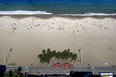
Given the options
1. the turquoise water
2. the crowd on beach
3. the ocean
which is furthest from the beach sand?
the turquoise water

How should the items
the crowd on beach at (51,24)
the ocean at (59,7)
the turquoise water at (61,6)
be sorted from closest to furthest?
the crowd on beach at (51,24)
the ocean at (59,7)
the turquoise water at (61,6)

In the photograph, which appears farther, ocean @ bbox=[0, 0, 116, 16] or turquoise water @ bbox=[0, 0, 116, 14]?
turquoise water @ bbox=[0, 0, 116, 14]

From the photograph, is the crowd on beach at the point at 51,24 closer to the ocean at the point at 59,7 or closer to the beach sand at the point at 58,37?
the beach sand at the point at 58,37

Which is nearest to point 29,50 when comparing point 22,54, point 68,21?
point 22,54

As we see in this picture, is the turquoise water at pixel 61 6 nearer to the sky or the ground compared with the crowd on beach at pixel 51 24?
nearer to the sky

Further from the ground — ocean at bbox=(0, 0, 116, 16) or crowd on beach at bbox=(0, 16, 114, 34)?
ocean at bbox=(0, 0, 116, 16)

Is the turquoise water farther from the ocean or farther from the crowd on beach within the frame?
the crowd on beach

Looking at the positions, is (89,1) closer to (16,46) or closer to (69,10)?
(69,10)

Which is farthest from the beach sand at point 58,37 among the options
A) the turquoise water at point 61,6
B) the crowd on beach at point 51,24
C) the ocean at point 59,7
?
the turquoise water at point 61,6
